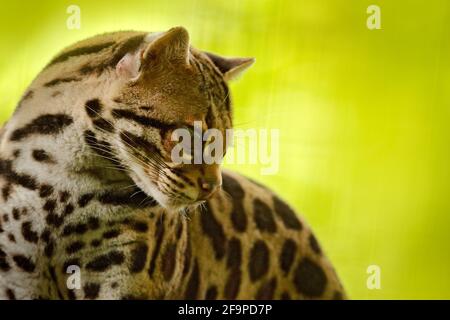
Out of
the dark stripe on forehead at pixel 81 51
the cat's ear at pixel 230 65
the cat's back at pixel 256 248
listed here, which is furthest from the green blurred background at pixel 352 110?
the dark stripe on forehead at pixel 81 51

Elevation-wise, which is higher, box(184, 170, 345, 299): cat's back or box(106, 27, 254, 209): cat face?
box(106, 27, 254, 209): cat face

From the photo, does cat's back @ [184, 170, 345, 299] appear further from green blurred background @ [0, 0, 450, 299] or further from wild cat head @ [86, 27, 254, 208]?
wild cat head @ [86, 27, 254, 208]

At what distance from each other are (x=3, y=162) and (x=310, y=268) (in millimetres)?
1206

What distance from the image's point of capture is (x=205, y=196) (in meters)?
2.32

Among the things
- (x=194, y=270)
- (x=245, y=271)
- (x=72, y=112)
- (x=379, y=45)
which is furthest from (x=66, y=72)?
(x=379, y=45)

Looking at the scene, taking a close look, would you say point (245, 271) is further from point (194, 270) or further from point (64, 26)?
point (64, 26)

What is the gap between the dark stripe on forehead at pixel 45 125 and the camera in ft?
7.54

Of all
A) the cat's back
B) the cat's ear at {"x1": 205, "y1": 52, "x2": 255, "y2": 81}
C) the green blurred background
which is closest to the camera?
the cat's ear at {"x1": 205, "y1": 52, "x2": 255, "y2": 81}

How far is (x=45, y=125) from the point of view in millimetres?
2314

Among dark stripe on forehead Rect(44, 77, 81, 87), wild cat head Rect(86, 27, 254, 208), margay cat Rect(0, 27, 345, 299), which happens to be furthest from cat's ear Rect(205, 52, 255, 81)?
dark stripe on forehead Rect(44, 77, 81, 87)

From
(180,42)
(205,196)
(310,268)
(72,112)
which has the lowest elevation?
(310,268)

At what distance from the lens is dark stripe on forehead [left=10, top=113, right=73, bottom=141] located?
90.4 inches

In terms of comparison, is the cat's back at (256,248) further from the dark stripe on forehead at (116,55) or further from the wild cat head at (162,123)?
the dark stripe on forehead at (116,55)

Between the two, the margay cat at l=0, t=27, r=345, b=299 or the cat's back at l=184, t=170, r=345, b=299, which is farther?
the cat's back at l=184, t=170, r=345, b=299
